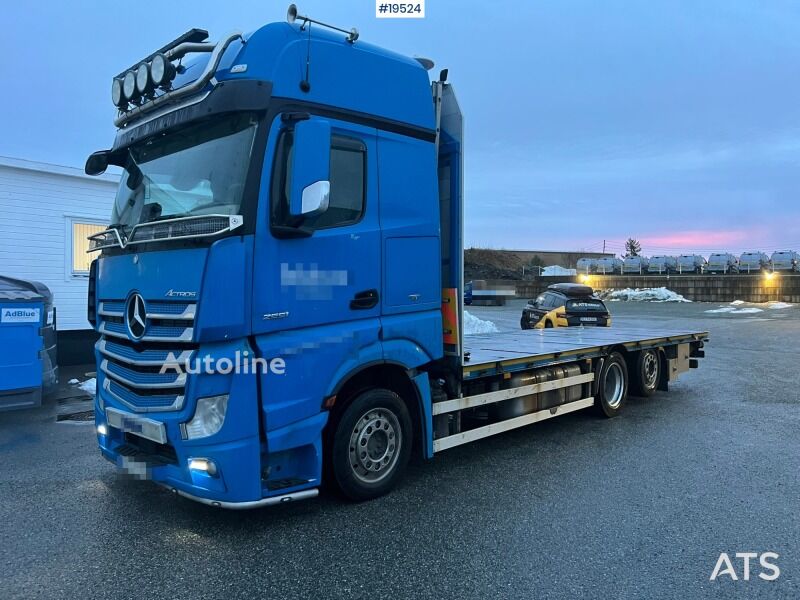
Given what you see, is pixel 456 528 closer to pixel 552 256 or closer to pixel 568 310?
pixel 568 310

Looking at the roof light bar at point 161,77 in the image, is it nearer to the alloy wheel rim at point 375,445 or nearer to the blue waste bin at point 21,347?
the alloy wheel rim at point 375,445

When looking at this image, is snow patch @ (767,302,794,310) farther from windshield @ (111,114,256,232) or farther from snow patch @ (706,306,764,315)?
windshield @ (111,114,256,232)

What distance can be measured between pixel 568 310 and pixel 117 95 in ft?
46.2

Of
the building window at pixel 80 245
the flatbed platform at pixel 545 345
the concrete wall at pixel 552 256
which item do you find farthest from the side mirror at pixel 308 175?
the concrete wall at pixel 552 256

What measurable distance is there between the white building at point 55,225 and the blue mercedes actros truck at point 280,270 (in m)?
7.97

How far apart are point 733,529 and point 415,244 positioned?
3.10 meters

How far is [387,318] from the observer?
436 cm

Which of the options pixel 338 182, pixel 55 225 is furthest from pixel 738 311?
pixel 338 182

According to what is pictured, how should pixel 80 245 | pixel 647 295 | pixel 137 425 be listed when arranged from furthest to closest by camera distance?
pixel 647 295 < pixel 80 245 < pixel 137 425

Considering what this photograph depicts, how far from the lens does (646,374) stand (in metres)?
8.71

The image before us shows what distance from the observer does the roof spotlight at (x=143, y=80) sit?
4.13m

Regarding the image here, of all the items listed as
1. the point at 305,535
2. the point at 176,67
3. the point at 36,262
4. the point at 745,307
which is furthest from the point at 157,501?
the point at 745,307

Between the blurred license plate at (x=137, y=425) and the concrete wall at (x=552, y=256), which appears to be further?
the concrete wall at (x=552, y=256)

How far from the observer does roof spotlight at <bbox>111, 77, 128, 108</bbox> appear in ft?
14.6
